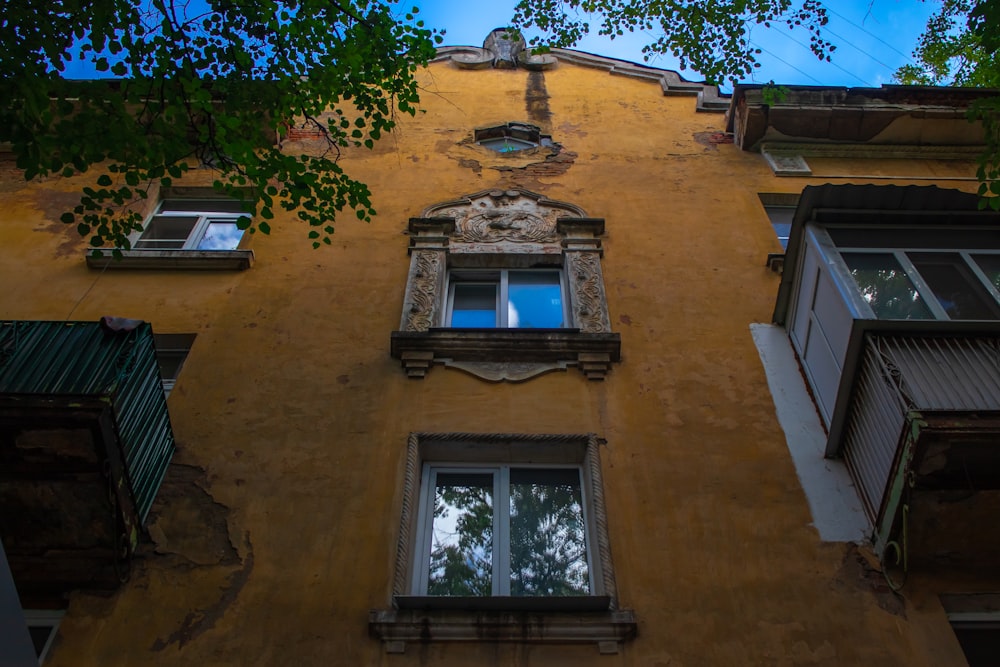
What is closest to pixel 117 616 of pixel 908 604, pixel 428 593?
pixel 428 593

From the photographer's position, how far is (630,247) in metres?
8.95

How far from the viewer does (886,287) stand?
247 inches

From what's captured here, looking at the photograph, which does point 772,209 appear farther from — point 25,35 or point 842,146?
point 25,35

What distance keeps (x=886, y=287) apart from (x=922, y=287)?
0.82ft

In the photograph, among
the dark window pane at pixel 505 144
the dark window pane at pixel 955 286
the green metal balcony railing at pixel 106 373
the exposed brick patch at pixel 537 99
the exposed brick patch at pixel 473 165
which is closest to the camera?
the green metal balcony railing at pixel 106 373

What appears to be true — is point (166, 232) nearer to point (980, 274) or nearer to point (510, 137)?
point (510, 137)

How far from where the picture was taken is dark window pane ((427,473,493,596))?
214 inches

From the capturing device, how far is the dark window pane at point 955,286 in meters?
6.13

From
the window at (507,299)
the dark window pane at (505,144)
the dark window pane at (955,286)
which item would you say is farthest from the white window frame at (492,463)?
the dark window pane at (505,144)

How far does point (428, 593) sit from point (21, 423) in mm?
2743

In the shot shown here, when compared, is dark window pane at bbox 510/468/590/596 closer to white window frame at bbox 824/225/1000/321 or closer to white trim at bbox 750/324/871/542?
white trim at bbox 750/324/871/542

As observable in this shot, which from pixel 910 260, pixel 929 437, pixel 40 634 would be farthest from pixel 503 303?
pixel 40 634

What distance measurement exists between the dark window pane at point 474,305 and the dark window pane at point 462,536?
226 centimetres

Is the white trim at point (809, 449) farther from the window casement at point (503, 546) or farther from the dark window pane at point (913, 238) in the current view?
the window casement at point (503, 546)
